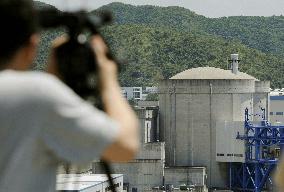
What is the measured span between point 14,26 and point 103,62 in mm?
312

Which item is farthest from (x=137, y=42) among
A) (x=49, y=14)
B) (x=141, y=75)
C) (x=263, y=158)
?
(x=49, y=14)

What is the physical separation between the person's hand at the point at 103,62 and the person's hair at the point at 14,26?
214mm

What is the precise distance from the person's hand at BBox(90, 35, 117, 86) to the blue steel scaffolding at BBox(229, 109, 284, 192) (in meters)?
43.3

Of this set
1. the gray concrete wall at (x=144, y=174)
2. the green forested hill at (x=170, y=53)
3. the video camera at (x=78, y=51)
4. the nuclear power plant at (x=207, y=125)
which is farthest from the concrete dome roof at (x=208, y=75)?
the green forested hill at (x=170, y=53)

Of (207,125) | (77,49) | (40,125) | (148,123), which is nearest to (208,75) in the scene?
(207,125)

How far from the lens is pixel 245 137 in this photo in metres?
45.9

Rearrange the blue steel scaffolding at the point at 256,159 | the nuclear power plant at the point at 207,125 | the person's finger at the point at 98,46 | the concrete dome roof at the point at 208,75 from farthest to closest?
the concrete dome roof at the point at 208,75
the blue steel scaffolding at the point at 256,159
the nuclear power plant at the point at 207,125
the person's finger at the point at 98,46

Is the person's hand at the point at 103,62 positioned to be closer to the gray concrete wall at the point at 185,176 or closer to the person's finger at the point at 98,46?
the person's finger at the point at 98,46

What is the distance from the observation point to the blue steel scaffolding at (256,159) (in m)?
46.2

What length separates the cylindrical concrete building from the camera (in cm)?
4597

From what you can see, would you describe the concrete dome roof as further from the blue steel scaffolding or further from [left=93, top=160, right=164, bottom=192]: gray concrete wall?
[left=93, top=160, right=164, bottom=192]: gray concrete wall

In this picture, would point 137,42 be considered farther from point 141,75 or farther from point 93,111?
point 93,111

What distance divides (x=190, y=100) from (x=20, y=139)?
43.7 m

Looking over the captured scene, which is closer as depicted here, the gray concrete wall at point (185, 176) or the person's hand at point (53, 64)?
the person's hand at point (53, 64)
